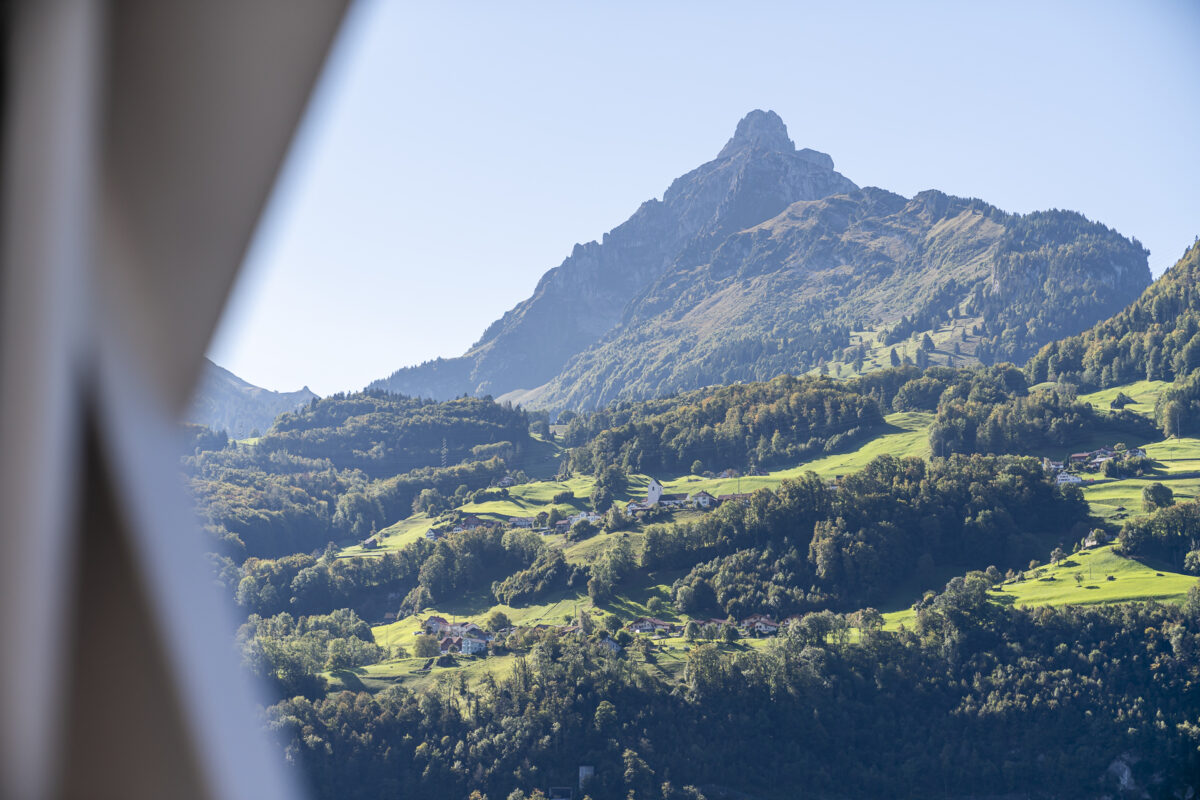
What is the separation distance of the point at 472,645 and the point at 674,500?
2180cm

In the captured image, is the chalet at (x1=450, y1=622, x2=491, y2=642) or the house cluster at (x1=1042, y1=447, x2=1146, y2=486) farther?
the house cluster at (x1=1042, y1=447, x2=1146, y2=486)

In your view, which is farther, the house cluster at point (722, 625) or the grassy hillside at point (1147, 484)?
the grassy hillside at point (1147, 484)

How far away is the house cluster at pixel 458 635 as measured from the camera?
3616 cm

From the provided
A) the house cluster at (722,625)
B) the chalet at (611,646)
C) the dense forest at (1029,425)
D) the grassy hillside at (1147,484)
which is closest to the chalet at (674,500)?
the house cluster at (722,625)

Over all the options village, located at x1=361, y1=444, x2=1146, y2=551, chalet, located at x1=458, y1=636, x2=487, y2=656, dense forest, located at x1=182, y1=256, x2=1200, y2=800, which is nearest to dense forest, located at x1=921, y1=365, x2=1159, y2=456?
dense forest, located at x1=182, y1=256, x2=1200, y2=800

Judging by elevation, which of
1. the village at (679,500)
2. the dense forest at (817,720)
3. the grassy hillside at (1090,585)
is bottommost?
the dense forest at (817,720)

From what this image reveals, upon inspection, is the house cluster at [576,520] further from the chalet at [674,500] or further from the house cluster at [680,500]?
the chalet at [674,500]

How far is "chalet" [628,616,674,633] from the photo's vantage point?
37.6 m

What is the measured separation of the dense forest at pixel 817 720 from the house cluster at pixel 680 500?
1913 cm

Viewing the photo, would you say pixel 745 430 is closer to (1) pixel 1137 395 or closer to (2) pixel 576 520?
(2) pixel 576 520

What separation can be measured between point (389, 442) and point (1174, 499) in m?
75.1

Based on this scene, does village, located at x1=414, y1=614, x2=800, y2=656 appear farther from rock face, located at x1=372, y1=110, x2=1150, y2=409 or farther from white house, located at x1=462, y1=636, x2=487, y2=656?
rock face, located at x1=372, y1=110, x2=1150, y2=409

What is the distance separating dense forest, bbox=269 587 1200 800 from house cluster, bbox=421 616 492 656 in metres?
5.33

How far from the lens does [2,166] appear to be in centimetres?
288
